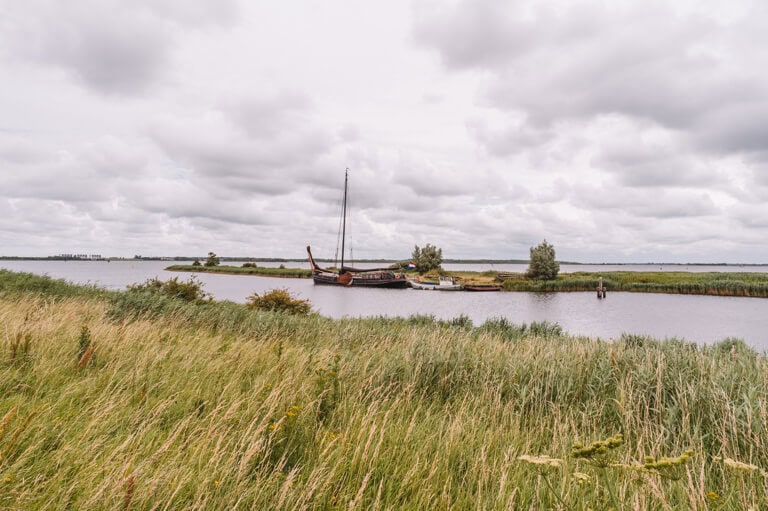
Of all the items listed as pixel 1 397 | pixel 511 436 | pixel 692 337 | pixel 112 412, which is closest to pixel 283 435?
pixel 112 412

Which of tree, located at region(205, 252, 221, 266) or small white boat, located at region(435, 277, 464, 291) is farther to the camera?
tree, located at region(205, 252, 221, 266)

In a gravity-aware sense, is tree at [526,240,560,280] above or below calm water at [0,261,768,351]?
above

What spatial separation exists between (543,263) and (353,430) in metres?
70.1

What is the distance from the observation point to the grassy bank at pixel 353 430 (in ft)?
8.36

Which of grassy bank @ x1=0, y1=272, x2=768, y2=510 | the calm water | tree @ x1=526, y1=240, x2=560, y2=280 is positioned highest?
tree @ x1=526, y1=240, x2=560, y2=280

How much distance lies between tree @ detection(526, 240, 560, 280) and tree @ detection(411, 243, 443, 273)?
30915 mm

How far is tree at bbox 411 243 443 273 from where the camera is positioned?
96.1 m

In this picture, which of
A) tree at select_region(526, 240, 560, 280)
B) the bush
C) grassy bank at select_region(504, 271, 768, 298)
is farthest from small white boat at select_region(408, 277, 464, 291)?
the bush

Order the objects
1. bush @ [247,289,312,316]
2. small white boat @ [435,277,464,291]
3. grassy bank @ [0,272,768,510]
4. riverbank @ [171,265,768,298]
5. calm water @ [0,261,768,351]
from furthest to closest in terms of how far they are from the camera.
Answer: small white boat @ [435,277,464,291]
riverbank @ [171,265,768,298]
calm water @ [0,261,768,351]
bush @ [247,289,312,316]
grassy bank @ [0,272,768,510]

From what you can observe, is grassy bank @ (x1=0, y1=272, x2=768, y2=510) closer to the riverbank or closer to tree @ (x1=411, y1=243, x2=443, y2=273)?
the riverbank

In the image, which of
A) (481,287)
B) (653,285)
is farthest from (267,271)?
(653,285)

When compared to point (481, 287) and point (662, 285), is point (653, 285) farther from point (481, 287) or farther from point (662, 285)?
A: point (481, 287)

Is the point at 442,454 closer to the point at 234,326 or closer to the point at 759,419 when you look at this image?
the point at 759,419

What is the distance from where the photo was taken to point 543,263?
6756 centimetres
